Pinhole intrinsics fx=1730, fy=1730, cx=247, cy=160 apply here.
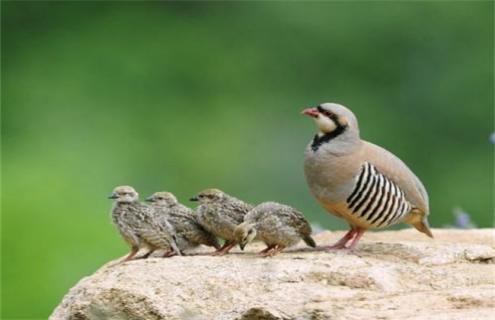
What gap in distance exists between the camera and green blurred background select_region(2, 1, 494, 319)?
16.5 m

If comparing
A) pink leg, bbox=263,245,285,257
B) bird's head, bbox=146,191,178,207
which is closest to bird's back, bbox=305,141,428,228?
pink leg, bbox=263,245,285,257

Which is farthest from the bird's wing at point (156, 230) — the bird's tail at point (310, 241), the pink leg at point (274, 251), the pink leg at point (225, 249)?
the bird's tail at point (310, 241)

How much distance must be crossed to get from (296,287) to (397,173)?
1287 mm

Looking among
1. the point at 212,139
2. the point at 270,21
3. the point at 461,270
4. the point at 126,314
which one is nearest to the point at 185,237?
the point at 126,314

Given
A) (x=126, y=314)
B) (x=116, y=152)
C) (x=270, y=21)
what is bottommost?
(x=126, y=314)

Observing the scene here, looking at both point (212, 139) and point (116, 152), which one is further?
point (212, 139)

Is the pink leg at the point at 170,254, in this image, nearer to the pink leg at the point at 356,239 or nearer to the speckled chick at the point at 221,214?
the speckled chick at the point at 221,214

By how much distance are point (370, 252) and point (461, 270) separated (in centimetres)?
62

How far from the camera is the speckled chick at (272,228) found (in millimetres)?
8734

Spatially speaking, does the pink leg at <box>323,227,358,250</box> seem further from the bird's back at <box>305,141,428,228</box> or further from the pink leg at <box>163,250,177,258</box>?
the pink leg at <box>163,250,177,258</box>

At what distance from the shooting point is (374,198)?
352 inches

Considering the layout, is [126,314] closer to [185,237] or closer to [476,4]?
[185,237]

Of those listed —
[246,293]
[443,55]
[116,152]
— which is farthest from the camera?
[443,55]

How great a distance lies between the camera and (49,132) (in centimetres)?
1677
